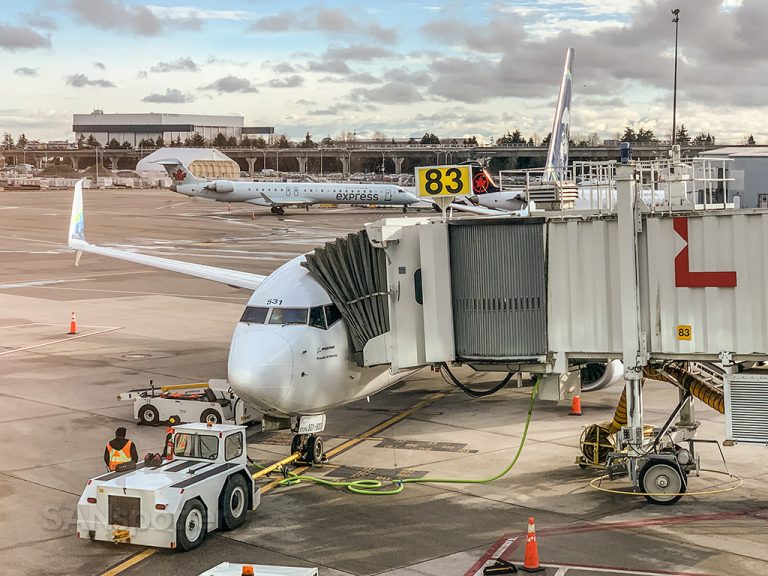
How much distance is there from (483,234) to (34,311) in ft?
109

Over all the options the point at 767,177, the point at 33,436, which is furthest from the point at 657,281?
the point at 767,177

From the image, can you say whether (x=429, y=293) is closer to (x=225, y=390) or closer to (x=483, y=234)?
(x=483, y=234)

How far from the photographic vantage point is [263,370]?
67.9 ft

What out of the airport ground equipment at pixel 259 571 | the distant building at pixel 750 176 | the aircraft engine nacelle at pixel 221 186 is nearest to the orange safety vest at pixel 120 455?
the airport ground equipment at pixel 259 571

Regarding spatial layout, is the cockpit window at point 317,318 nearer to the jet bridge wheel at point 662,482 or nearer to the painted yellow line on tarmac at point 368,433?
the painted yellow line on tarmac at point 368,433

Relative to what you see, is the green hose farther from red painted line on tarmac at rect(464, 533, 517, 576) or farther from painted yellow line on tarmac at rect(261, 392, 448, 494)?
red painted line on tarmac at rect(464, 533, 517, 576)

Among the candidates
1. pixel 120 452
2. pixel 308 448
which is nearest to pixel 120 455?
pixel 120 452

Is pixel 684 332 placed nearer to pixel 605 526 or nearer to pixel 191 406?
pixel 605 526

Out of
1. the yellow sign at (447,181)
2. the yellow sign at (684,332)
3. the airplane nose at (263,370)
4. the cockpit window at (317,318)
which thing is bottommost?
the airplane nose at (263,370)

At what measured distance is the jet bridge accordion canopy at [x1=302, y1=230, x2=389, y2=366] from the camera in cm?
2192

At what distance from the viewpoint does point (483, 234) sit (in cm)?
2077

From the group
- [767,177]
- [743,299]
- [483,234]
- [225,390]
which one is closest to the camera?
[743,299]

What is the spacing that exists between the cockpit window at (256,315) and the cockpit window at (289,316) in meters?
0.20

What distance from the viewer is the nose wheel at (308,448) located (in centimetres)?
2252
